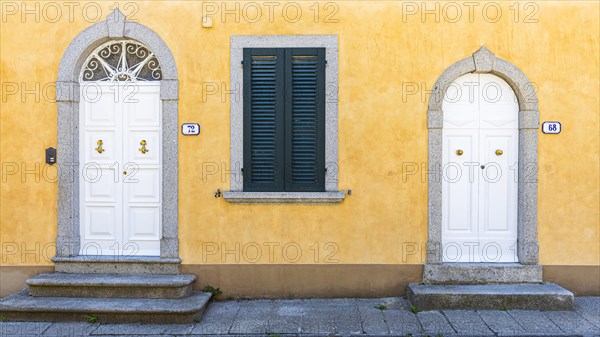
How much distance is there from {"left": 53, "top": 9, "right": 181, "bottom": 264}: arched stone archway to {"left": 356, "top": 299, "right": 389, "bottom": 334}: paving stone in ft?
7.79

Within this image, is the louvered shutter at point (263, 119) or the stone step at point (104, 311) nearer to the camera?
the stone step at point (104, 311)

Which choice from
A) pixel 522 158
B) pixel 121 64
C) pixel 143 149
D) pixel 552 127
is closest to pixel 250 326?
pixel 143 149

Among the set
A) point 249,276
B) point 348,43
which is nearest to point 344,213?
point 249,276

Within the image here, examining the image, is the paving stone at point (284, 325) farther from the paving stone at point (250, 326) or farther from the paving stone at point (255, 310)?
the paving stone at point (255, 310)

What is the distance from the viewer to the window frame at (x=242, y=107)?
249 inches

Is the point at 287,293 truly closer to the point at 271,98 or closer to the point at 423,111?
the point at 271,98

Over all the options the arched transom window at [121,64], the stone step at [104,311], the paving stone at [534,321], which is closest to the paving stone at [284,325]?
the stone step at [104,311]

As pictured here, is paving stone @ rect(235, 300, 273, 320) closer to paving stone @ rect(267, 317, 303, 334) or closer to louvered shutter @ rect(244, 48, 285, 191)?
paving stone @ rect(267, 317, 303, 334)

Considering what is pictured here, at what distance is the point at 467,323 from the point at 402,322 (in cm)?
71

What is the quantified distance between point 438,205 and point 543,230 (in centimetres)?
136

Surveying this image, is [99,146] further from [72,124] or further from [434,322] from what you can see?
[434,322]

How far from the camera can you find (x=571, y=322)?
560 centimetres

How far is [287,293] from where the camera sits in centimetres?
640

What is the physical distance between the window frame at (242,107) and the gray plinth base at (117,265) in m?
1.16
